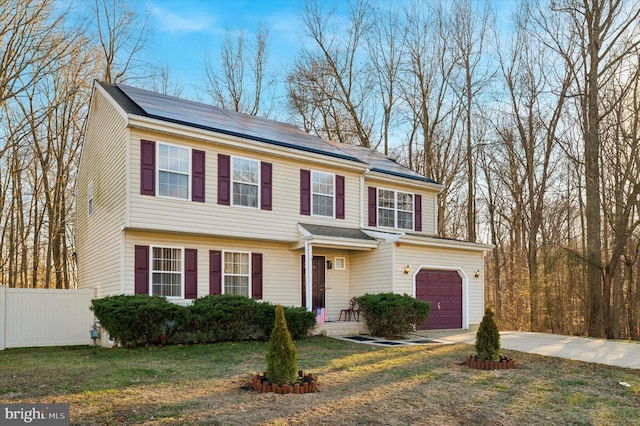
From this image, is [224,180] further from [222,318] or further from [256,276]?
[222,318]

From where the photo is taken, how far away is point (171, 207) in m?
12.7

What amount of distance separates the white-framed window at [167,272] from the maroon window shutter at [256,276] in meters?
2.04

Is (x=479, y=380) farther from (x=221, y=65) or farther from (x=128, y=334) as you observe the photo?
(x=221, y=65)

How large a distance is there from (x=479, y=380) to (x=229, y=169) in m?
8.44

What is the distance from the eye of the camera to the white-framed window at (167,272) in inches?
499

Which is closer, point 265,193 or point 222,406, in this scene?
point 222,406

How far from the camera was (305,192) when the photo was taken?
50.1 ft

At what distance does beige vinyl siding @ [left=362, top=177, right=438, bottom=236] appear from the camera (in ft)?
56.7

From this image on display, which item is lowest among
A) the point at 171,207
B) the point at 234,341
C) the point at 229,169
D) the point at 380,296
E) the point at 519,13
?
the point at 234,341

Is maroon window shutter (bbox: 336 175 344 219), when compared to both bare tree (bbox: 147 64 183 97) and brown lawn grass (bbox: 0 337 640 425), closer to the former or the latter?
brown lawn grass (bbox: 0 337 640 425)

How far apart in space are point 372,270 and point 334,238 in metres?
2.05

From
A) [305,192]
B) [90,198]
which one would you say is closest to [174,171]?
[305,192]

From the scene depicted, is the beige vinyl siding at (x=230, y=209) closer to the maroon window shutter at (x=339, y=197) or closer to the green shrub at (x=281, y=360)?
the maroon window shutter at (x=339, y=197)

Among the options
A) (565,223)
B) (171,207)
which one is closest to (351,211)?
(171,207)
